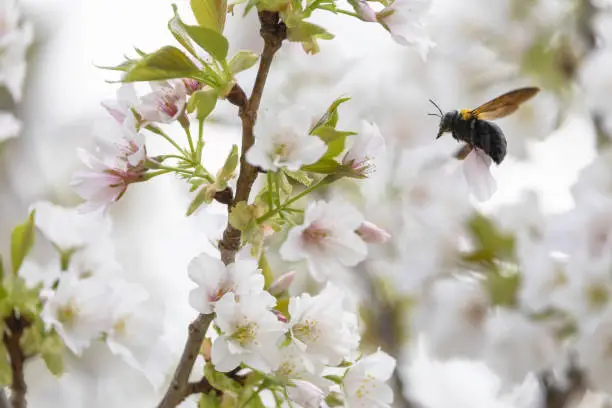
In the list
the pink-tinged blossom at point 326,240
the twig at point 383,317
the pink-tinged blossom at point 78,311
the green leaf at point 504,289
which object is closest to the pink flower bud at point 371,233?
the pink-tinged blossom at point 326,240

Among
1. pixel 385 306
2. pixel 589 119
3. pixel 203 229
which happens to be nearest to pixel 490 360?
pixel 385 306

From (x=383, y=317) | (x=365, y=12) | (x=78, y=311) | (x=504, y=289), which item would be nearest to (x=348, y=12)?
(x=365, y=12)

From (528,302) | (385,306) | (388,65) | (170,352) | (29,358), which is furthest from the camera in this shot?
(388,65)

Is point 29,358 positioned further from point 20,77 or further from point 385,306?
point 385,306

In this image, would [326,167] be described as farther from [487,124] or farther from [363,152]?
[487,124]

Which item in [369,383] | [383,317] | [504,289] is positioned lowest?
[383,317]

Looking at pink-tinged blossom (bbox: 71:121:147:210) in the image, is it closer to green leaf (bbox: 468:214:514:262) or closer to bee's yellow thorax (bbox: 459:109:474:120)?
bee's yellow thorax (bbox: 459:109:474:120)

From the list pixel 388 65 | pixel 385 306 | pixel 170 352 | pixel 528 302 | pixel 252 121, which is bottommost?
pixel 385 306
